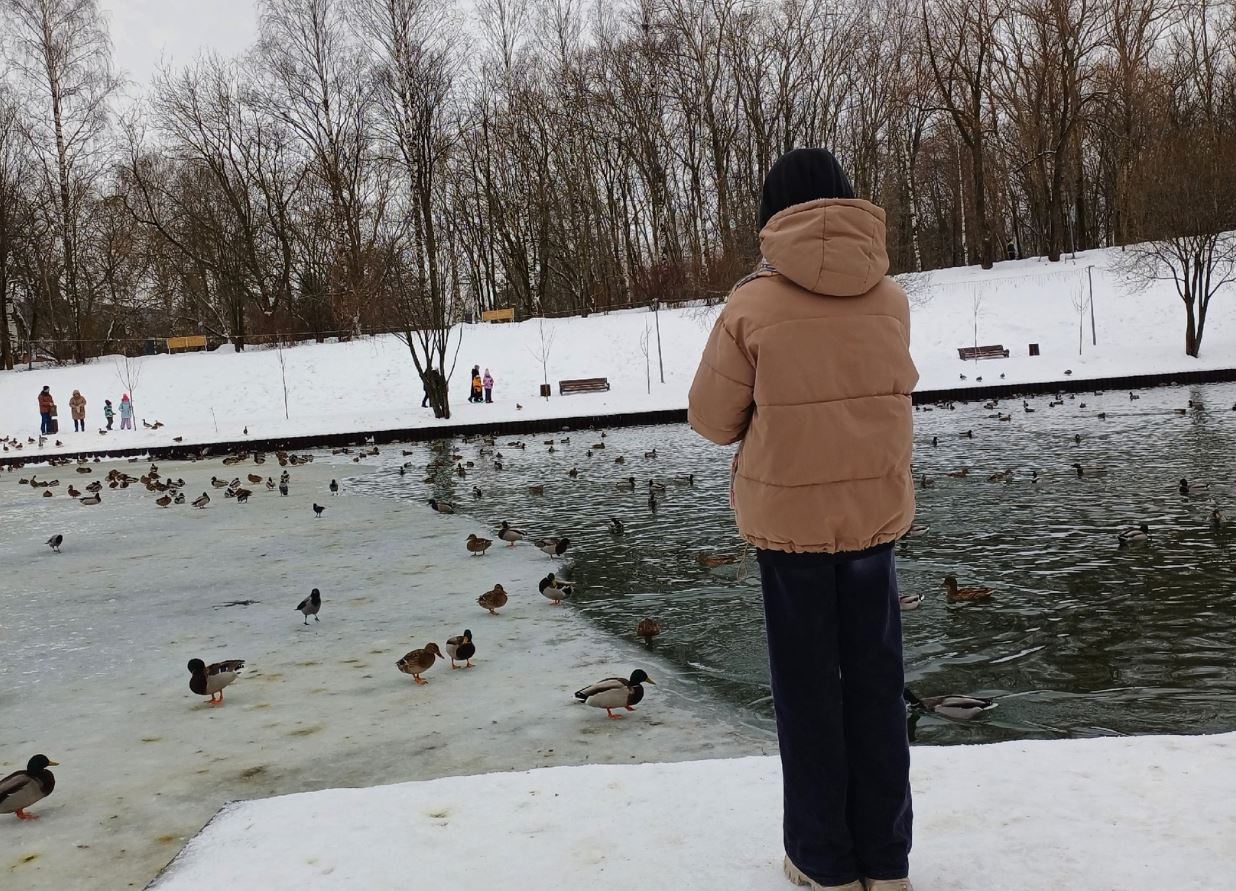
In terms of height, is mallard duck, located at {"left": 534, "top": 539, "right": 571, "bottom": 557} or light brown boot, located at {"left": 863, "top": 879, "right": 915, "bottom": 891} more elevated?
light brown boot, located at {"left": 863, "top": 879, "right": 915, "bottom": 891}

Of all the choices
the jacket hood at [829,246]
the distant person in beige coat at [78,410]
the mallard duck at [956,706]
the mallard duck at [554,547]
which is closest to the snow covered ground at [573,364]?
the distant person in beige coat at [78,410]

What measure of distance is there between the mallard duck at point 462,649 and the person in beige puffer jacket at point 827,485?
394 cm

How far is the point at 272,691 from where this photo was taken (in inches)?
239

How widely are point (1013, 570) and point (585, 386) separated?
2616cm

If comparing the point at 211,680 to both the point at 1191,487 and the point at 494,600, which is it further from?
the point at 1191,487

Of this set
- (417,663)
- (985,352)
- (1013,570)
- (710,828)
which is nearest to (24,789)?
(417,663)

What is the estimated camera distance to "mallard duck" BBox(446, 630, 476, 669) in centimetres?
634

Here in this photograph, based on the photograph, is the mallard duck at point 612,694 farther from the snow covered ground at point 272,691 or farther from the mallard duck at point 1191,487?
the mallard duck at point 1191,487

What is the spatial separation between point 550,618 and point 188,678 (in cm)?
259

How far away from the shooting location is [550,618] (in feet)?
25.6

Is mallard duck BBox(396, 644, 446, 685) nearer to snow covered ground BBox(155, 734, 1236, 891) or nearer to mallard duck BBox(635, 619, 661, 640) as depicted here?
mallard duck BBox(635, 619, 661, 640)

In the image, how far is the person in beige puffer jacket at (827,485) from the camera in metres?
2.51

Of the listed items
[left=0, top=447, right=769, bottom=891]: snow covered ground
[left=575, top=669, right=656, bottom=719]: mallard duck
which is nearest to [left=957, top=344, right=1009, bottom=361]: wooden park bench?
[left=0, top=447, right=769, bottom=891]: snow covered ground

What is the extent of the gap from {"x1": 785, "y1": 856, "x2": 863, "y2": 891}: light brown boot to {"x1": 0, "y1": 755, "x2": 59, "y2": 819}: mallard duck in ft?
10.9
